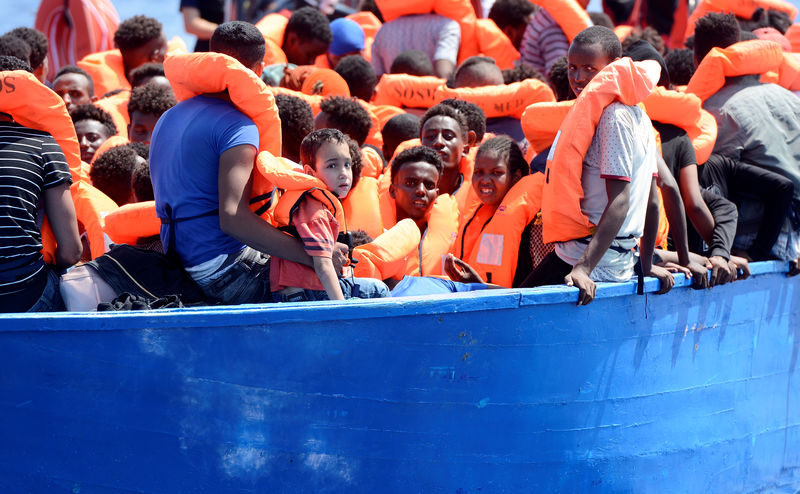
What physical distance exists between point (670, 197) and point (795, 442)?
174 centimetres

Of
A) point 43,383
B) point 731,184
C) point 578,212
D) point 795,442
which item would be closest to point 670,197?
point 578,212

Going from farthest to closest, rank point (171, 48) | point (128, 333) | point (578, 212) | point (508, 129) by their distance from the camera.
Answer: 1. point (171, 48)
2. point (508, 129)
3. point (578, 212)
4. point (128, 333)

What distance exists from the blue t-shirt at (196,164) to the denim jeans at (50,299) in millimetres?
429

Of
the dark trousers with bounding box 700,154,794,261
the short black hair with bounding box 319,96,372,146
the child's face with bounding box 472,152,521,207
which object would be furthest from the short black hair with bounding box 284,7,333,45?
the dark trousers with bounding box 700,154,794,261

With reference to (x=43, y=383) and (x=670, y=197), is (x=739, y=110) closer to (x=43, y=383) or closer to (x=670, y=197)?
(x=670, y=197)

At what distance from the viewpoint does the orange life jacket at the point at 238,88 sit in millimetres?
3201

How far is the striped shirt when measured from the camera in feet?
10.4

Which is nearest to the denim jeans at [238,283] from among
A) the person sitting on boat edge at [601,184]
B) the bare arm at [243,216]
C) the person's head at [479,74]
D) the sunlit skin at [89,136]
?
the bare arm at [243,216]

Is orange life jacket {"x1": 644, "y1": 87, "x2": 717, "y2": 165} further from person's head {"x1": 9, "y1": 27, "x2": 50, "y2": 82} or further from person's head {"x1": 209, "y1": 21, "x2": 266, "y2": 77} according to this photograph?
person's head {"x1": 9, "y1": 27, "x2": 50, "y2": 82}

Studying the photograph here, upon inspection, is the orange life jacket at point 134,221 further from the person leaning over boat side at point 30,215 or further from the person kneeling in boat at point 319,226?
the person kneeling in boat at point 319,226

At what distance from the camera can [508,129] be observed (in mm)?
6168

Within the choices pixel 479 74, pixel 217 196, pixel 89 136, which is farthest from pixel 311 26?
pixel 217 196

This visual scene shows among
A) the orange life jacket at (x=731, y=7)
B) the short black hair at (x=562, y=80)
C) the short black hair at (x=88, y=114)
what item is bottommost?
the short black hair at (x=88, y=114)

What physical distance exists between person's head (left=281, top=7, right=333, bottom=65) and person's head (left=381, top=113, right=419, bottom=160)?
1.62m
